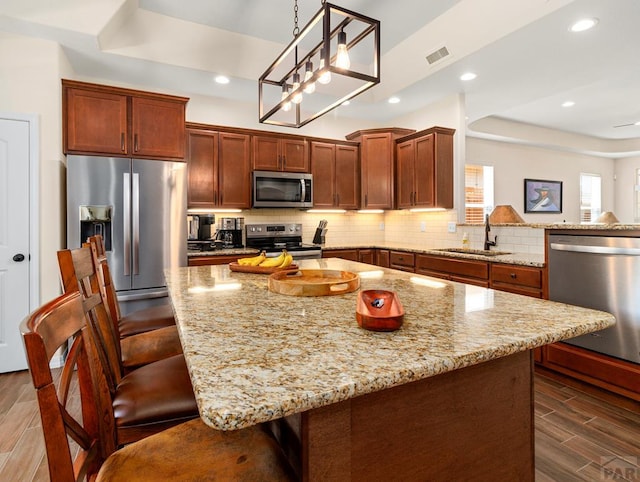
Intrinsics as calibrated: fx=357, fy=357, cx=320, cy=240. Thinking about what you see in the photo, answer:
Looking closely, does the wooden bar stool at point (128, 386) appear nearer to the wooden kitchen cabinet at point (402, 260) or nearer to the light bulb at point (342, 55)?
the light bulb at point (342, 55)

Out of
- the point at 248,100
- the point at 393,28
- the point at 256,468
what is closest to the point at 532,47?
the point at 393,28

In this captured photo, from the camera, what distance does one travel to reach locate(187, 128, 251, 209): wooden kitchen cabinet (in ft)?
13.1

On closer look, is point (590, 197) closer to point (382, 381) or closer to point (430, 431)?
point (430, 431)

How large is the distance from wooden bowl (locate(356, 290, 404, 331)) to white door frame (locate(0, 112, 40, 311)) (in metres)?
3.13

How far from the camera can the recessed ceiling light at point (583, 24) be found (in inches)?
108

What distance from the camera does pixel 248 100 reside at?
4.55 metres

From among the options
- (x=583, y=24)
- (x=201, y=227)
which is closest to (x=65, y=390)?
(x=201, y=227)

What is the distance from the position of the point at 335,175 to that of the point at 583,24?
2868 mm

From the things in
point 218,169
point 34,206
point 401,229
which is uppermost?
point 218,169

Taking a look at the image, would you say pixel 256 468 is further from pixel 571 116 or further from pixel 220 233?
pixel 571 116

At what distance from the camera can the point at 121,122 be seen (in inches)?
129

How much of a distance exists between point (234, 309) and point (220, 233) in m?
3.11

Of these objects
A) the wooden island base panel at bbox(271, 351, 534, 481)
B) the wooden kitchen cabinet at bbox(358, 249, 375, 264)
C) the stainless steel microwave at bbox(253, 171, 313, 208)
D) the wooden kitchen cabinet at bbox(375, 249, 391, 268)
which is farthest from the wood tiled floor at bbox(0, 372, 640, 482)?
the stainless steel microwave at bbox(253, 171, 313, 208)

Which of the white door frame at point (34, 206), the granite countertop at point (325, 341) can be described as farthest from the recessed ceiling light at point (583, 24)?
the white door frame at point (34, 206)
